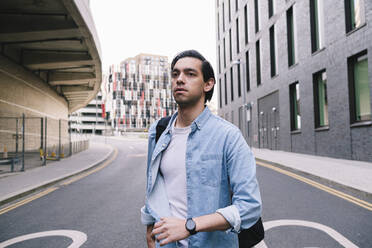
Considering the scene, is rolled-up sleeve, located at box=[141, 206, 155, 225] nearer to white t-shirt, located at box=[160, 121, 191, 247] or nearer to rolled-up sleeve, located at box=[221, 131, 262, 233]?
white t-shirt, located at box=[160, 121, 191, 247]

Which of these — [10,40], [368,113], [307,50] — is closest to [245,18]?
[307,50]

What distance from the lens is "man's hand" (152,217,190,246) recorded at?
1378 millimetres

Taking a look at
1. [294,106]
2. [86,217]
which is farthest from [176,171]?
Answer: [294,106]

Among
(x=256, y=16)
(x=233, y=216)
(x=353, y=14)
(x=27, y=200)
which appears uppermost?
(x=256, y=16)

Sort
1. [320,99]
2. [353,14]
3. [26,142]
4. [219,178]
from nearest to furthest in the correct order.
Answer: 1. [219,178]
2. [26,142]
3. [353,14]
4. [320,99]

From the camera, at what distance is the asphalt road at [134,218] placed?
3.95 m

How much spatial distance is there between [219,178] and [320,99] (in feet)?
53.2

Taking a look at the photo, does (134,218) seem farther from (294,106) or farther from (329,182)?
(294,106)

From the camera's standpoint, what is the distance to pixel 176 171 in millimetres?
1675

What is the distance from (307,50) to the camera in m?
16.6

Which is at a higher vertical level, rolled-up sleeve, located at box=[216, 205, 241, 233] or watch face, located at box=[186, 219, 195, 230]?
rolled-up sleeve, located at box=[216, 205, 241, 233]

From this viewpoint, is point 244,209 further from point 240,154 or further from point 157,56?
point 157,56

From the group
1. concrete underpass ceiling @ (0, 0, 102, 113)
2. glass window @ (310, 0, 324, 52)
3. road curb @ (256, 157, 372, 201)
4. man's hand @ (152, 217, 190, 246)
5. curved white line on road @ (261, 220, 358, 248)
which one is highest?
glass window @ (310, 0, 324, 52)

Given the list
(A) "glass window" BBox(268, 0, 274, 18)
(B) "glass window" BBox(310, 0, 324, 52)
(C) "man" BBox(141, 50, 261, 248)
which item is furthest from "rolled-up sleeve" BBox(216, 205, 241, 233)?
(A) "glass window" BBox(268, 0, 274, 18)
